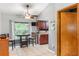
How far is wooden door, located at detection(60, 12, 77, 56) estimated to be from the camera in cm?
359

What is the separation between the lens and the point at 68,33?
3602 mm

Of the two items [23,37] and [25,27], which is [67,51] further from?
[25,27]

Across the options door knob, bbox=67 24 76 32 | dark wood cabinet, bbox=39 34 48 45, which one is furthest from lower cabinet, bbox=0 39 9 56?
dark wood cabinet, bbox=39 34 48 45

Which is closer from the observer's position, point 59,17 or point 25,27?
point 59,17

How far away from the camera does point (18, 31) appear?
9.11 metres

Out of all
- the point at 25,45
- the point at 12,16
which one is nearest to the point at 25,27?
the point at 12,16

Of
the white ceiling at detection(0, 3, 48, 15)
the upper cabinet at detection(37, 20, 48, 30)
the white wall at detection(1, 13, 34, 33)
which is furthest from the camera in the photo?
the upper cabinet at detection(37, 20, 48, 30)

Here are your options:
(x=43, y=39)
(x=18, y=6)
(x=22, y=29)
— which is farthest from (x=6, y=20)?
(x=43, y=39)

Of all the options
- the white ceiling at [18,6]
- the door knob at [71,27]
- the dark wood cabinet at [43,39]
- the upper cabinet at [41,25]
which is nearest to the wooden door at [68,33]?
the door knob at [71,27]

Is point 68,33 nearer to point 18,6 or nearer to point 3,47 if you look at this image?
point 3,47

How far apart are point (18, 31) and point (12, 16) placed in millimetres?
1213

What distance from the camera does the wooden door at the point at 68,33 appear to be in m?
3.59

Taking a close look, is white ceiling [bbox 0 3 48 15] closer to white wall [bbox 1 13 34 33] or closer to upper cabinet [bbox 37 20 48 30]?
white wall [bbox 1 13 34 33]

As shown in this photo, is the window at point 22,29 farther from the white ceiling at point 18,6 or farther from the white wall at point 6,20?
the white ceiling at point 18,6
